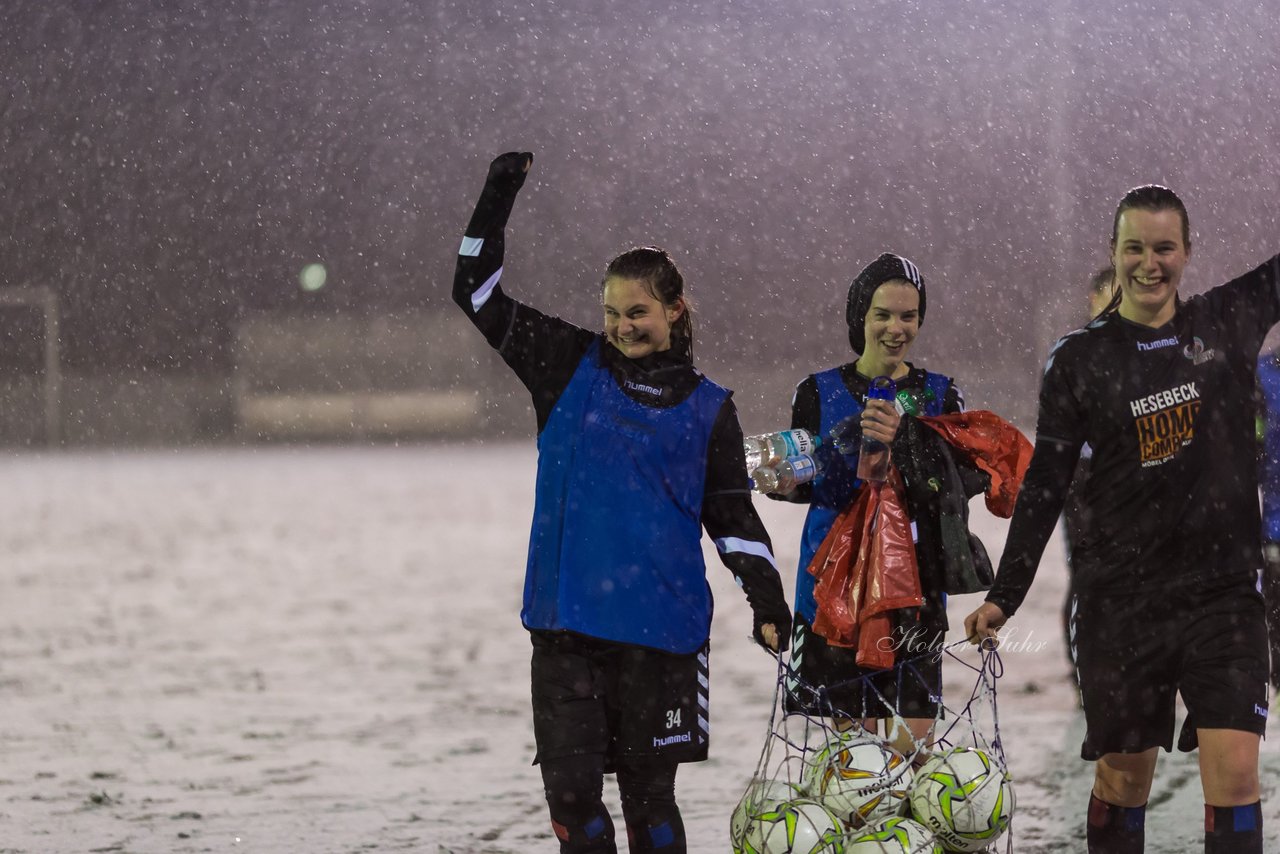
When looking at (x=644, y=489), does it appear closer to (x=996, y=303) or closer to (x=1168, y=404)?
(x=1168, y=404)

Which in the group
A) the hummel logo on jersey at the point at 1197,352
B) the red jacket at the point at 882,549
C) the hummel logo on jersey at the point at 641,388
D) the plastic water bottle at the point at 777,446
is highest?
the hummel logo on jersey at the point at 1197,352

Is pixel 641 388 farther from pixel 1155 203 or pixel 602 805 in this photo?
pixel 1155 203

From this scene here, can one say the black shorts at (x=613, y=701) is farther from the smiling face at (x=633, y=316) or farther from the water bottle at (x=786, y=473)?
the smiling face at (x=633, y=316)

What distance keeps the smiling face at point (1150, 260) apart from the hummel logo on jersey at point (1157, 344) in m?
0.05

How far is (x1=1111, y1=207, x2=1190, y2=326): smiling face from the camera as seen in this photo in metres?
3.30

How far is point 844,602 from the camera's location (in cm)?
363

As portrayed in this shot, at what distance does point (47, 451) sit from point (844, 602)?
33147 millimetres

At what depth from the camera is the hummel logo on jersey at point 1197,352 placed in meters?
3.32

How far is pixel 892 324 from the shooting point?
3.67 metres

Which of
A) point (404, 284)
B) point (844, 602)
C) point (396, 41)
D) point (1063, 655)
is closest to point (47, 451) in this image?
point (404, 284)

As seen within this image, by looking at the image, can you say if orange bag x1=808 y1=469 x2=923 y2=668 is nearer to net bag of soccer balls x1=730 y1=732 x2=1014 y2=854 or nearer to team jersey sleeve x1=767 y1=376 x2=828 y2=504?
team jersey sleeve x1=767 y1=376 x2=828 y2=504

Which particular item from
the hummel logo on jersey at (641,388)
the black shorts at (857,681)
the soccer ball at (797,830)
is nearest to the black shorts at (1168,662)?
the black shorts at (857,681)

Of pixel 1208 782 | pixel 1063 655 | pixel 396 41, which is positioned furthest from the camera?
pixel 396 41

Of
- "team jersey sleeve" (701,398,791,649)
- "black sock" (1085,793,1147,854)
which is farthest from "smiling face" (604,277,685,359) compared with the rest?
Answer: "black sock" (1085,793,1147,854)
